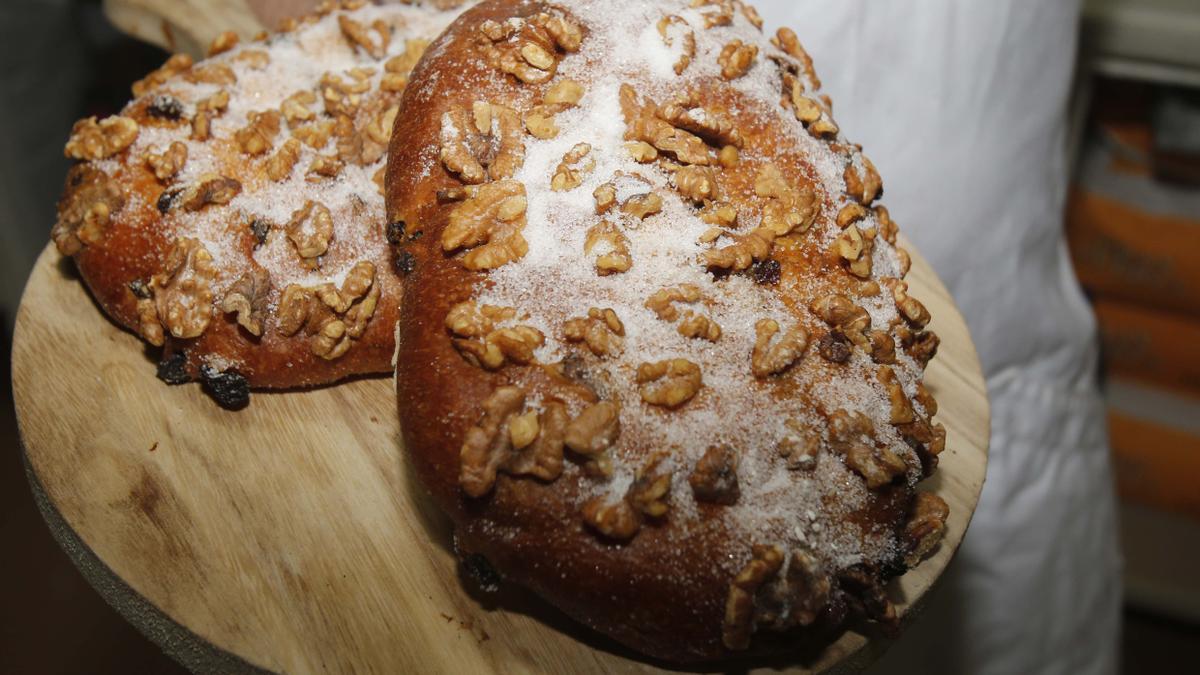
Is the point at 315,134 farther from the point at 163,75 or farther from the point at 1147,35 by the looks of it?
the point at 1147,35

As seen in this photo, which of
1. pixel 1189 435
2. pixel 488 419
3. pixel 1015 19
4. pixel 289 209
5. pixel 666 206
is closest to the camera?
pixel 488 419

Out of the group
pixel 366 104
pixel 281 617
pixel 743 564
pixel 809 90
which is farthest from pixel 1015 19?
pixel 281 617

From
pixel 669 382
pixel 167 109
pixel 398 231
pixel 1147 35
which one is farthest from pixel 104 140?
pixel 1147 35

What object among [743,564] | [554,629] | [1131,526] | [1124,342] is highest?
[743,564]

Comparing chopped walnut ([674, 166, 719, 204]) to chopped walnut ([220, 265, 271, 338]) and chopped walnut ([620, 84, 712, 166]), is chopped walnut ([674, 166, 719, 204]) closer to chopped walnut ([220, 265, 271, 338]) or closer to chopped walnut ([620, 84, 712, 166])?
chopped walnut ([620, 84, 712, 166])

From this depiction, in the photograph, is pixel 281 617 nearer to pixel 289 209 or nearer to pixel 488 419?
pixel 488 419

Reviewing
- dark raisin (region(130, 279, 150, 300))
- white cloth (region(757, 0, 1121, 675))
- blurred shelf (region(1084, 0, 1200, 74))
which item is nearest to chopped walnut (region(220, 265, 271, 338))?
dark raisin (region(130, 279, 150, 300))

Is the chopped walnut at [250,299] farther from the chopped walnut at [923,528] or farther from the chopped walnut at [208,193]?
the chopped walnut at [923,528]
